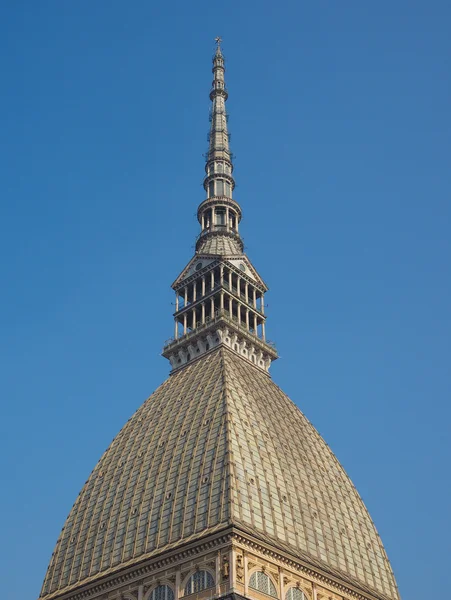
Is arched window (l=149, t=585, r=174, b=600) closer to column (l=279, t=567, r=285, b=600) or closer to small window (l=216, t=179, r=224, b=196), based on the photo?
column (l=279, t=567, r=285, b=600)

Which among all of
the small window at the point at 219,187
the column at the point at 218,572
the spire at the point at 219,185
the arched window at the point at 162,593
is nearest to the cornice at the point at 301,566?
the column at the point at 218,572

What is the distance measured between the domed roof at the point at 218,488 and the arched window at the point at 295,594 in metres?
2.62

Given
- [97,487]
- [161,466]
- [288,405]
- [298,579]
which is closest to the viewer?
[298,579]

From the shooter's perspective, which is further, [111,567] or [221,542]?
[111,567]

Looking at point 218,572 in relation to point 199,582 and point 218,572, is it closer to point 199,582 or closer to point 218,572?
point 218,572

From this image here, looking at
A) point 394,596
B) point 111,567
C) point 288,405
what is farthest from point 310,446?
point 111,567

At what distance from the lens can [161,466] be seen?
Result: 80.9 meters

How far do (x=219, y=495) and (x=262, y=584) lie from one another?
687 cm

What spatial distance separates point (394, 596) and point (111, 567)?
989 inches

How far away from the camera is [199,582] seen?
226ft

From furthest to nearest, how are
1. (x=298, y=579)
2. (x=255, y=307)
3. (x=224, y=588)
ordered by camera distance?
(x=255, y=307)
(x=298, y=579)
(x=224, y=588)

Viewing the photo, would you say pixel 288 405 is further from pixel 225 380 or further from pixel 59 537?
pixel 59 537

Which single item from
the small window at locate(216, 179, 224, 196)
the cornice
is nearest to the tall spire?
the small window at locate(216, 179, 224, 196)

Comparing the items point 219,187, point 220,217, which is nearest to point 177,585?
point 220,217
